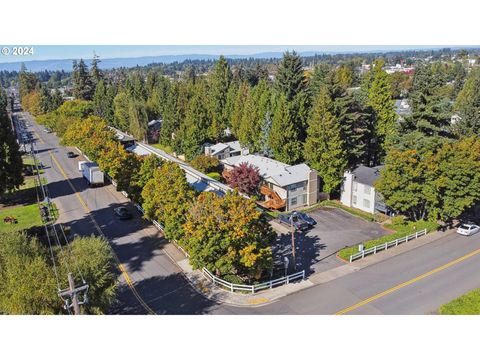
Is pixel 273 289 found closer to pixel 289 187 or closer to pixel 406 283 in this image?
pixel 406 283

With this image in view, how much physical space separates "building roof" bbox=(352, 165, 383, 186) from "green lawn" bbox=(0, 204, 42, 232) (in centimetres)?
3354

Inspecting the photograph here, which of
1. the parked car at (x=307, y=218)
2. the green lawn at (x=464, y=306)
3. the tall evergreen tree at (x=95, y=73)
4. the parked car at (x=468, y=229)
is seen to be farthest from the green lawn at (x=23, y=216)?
the tall evergreen tree at (x=95, y=73)

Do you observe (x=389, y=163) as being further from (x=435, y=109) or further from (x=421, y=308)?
(x=421, y=308)

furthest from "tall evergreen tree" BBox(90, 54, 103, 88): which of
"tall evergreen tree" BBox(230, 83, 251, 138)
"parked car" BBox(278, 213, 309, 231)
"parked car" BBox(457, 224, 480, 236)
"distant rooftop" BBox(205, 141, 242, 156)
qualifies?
"parked car" BBox(457, 224, 480, 236)

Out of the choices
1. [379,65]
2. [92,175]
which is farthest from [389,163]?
[92,175]

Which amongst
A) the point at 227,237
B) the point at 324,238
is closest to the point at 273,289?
the point at 227,237

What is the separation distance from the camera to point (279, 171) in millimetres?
44219

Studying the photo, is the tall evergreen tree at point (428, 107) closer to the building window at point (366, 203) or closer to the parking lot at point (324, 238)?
the building window at point (366, 203)

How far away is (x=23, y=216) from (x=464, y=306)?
135 feet

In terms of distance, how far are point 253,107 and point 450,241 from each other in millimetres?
33784

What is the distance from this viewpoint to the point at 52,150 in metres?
72.3

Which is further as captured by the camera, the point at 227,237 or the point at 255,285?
the point at 255,285

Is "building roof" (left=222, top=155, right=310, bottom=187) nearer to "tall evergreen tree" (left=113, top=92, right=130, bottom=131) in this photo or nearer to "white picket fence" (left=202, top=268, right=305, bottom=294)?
"white picket fence" (left=202, top=268, right=305, bottom=294)

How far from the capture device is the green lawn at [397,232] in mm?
31031
